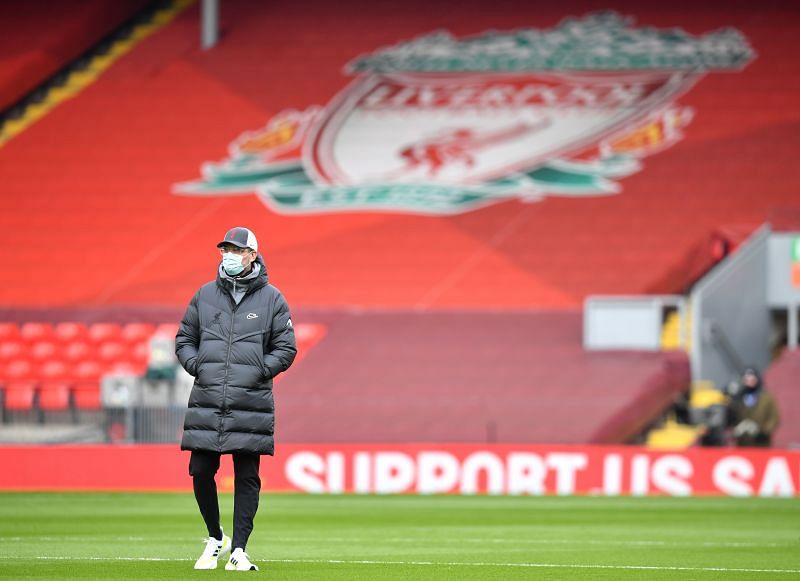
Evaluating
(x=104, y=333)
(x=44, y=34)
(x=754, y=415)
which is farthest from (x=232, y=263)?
(x=44, y=34)

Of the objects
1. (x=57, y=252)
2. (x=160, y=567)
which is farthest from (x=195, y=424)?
(x=57, y=252)

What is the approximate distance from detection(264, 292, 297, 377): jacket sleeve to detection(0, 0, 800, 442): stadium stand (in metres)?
12.3

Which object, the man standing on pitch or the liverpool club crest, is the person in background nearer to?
the liverpool club crest

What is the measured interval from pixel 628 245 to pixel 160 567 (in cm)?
1901

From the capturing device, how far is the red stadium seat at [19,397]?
68.9 feet

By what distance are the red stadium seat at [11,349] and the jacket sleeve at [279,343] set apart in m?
17.5

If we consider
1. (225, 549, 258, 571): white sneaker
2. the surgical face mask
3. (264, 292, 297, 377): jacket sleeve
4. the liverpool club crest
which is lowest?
(225, 549, 258, 571): white sneaker

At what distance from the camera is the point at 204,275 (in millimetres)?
27469

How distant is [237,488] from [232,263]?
1.23m

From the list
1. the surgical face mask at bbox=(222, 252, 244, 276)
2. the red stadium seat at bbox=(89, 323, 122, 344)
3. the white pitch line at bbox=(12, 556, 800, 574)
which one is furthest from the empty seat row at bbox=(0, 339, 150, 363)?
the surgical face mask at bbox=(222, 252, 244, 276)

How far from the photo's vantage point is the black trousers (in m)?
8.47

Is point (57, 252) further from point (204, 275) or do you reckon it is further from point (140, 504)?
point (140, 504)

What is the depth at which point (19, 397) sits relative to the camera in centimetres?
2120

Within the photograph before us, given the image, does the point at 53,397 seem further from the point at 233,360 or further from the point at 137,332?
the point at 233,360
